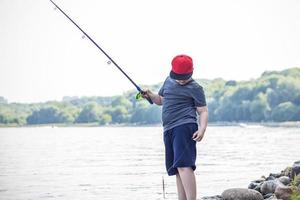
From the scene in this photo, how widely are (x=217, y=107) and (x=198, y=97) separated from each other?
318 ft

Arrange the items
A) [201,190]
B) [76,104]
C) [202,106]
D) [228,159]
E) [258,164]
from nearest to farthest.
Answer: [202,106] < [201,190] < [258,164] < [228,159] < [76,104]

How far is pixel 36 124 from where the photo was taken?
10769cm

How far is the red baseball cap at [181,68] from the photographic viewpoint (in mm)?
5293

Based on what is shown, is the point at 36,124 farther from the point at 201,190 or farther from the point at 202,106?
the point at 202,106

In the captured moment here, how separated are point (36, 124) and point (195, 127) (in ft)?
342

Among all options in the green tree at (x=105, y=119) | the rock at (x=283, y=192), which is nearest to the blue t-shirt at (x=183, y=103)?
the rock at (x=283, y=192)

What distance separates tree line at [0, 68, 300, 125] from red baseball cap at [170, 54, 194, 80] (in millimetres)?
87012

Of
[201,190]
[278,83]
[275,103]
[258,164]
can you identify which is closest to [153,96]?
[201,190]

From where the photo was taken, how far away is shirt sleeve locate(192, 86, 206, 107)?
530 cm

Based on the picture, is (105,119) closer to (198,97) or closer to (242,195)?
(242,195)

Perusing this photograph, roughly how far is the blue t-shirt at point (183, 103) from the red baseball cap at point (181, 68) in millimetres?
71

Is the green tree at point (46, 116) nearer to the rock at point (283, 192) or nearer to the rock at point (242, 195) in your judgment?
the rock at point (242, 195)

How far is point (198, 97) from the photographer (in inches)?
209

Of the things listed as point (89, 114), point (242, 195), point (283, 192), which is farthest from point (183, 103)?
point (89, 114)
